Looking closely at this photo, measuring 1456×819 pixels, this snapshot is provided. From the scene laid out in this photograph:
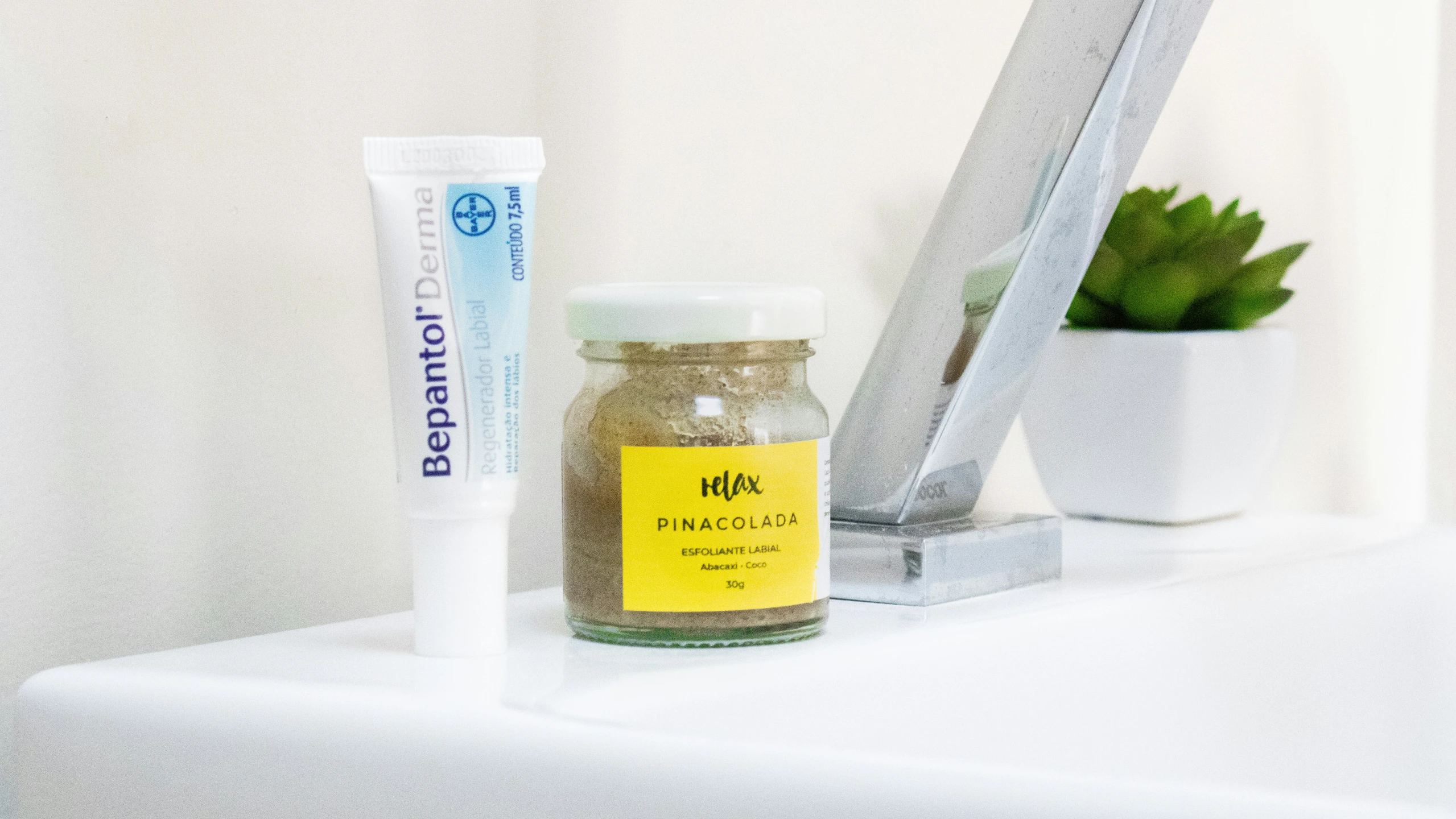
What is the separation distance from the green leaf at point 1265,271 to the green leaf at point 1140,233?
1.6 inches

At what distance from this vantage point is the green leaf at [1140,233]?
0.68m

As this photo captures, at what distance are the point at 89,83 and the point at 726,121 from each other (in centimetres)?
24

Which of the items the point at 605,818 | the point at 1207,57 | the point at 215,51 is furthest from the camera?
the point at 1207,57

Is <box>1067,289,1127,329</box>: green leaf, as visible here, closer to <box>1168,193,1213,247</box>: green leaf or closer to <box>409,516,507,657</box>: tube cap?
<box>1168,193,1213,247</box>: green leaf

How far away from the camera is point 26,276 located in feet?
1.19

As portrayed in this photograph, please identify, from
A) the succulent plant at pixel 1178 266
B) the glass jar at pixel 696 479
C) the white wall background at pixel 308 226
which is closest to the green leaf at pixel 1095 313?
the succulent plant at pixel 1178 266

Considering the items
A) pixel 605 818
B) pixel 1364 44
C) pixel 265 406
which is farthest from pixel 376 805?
pixel 1364 44

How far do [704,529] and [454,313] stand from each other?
0.08 metres

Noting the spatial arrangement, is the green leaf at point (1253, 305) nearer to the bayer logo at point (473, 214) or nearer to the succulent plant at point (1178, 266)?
the succulent plant at point (1178, 266)

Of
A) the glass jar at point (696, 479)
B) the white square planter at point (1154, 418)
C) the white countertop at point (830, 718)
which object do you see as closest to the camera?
the white countertop at point (830, 718)

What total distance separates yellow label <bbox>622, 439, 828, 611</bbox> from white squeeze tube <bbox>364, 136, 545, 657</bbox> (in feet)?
0.12

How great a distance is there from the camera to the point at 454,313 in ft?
1.10

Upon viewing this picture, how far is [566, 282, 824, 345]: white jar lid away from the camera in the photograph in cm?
37

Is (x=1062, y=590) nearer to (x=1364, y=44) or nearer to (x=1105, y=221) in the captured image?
(x=1105, y=221)
